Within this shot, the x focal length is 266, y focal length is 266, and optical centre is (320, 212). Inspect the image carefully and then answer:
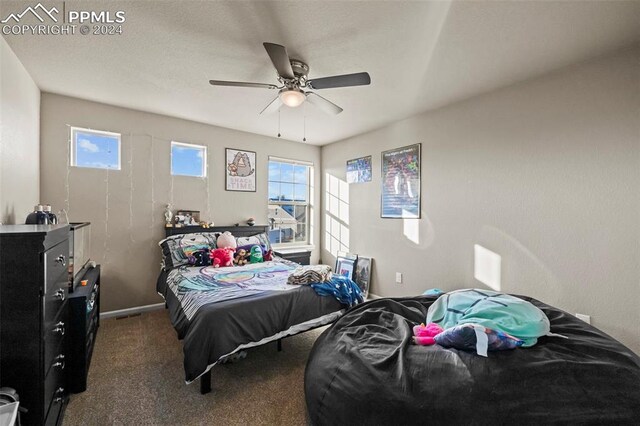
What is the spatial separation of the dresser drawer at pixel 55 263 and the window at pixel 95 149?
6.43ft

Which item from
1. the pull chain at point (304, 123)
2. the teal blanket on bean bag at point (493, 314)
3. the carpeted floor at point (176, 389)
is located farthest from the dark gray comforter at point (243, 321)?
the pull chain at point (304, 123)

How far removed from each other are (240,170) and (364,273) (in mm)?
→ 2491

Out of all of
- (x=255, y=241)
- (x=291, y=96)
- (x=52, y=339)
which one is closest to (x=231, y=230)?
(x=255, y=241)

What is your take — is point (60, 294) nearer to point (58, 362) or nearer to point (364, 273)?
point (58, 362)

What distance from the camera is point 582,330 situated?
155 centimetres

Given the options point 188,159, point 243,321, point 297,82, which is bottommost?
point 243,321

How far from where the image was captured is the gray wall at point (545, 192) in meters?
2.03

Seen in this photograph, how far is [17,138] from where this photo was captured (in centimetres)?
217

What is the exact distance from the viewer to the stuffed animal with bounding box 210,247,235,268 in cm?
315

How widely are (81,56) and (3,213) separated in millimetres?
1340

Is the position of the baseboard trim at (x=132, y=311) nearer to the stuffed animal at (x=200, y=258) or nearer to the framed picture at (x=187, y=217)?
the stuffed animal at (x=200, y=258)

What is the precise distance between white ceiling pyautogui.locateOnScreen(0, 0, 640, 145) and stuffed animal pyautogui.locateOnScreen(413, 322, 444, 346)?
6.49 ft

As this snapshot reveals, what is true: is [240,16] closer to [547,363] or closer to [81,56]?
[81,56]

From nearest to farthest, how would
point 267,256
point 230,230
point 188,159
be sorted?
1. point 267,256
2. point 188,159
3. point 230,230
